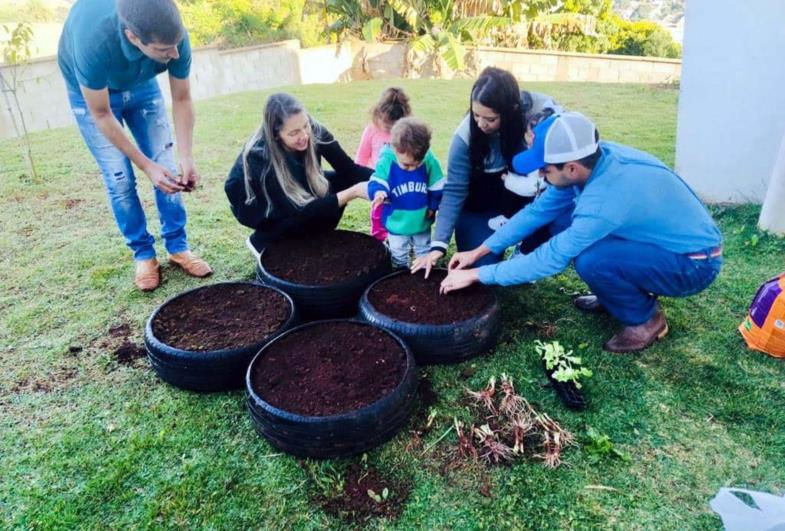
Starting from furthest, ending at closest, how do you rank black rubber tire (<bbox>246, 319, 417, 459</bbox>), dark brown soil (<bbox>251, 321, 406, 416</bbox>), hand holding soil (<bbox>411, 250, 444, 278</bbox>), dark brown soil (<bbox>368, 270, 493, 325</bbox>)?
hand holding soil (<bbox>411, 250, 444, 278</bbox>) → dark brown soil (<bbox>368, 270, 493, 325</bbox>) → dark brown soil (<bbox>251, 321, 406, 416</bbox>) → black rubber tire (<bbox>246, 319, 417, 459</bbox>)

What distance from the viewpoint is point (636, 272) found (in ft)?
7.84

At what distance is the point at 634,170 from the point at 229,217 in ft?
10.6

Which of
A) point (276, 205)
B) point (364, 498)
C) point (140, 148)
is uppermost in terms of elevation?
point (140, 148)

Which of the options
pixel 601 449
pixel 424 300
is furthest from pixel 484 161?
pixel 601 449

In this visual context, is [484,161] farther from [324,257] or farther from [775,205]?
[775,205]

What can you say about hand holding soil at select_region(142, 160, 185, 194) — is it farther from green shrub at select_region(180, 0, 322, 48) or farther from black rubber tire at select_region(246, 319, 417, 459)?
green shrub at select_region(180, 0, 322, 48)

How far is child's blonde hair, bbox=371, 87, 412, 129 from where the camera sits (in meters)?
A: 3.45

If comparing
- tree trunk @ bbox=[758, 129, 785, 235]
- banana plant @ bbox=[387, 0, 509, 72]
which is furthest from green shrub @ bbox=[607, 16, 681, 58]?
tree trunk @ bbox=[758, 129, 785, 235]

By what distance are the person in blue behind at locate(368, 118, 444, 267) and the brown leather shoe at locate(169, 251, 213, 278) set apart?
1.22 meters

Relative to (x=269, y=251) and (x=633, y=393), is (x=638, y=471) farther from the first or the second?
(x=269, y=251)

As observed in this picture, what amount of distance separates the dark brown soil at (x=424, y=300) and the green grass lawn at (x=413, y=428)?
25 centimetres

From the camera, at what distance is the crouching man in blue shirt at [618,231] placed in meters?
2.18

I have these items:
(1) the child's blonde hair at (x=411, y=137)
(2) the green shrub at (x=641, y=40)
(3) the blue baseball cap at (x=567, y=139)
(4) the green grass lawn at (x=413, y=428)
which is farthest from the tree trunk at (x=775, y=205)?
(2) the green shrub at (x=641, y=40)

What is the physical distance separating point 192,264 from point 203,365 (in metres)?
1.31
